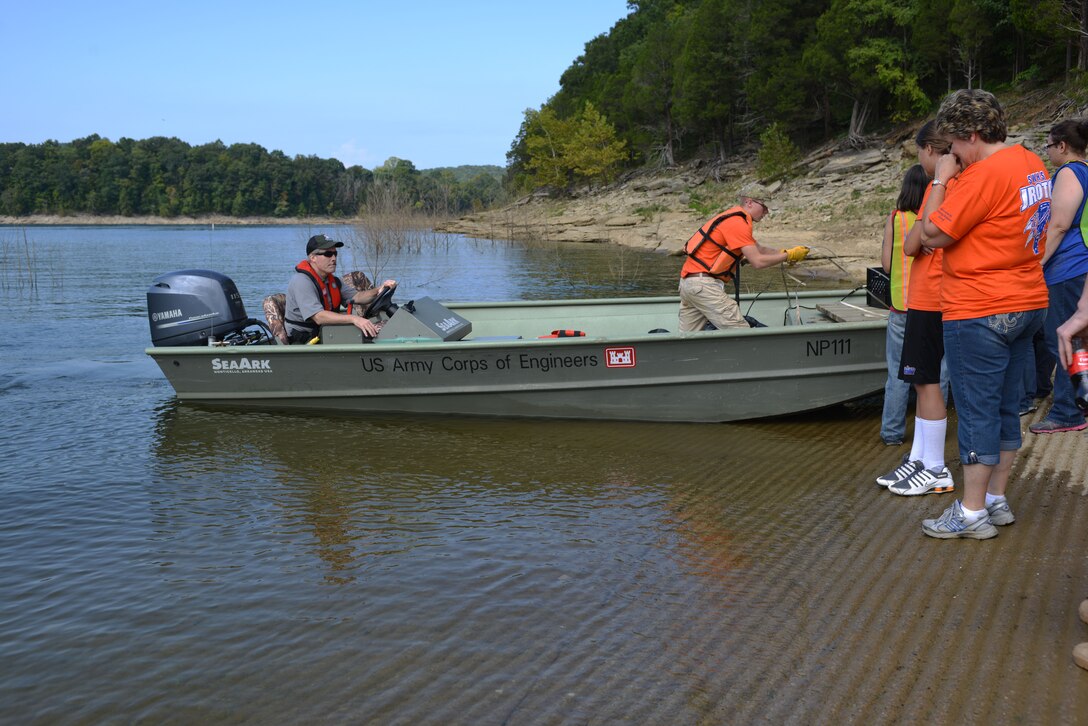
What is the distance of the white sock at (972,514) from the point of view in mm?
4164

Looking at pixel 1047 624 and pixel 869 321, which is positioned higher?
pixel 869 321

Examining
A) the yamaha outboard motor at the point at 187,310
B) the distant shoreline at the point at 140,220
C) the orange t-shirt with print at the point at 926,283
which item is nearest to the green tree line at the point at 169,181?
the distant shoreline at the point at 140,220

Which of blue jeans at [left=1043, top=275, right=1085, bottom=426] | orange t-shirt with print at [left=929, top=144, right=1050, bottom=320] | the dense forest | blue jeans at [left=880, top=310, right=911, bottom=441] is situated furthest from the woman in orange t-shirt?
the dense forest

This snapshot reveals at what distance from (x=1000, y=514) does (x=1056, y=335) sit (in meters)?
1.54

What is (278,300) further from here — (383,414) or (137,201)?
(137,201)

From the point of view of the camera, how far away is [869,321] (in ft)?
22.7

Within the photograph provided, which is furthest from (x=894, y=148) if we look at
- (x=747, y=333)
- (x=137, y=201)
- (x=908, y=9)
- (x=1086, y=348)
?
(x=137, y=201)

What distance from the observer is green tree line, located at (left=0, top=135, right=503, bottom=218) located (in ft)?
382

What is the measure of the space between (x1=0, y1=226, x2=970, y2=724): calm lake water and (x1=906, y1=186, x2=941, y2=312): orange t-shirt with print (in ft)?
4.13

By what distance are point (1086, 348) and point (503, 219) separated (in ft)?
168

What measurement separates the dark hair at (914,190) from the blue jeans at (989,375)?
1.59 metres

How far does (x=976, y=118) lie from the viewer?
368 cm

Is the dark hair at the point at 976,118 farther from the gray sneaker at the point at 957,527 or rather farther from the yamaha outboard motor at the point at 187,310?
the yamaha outboard motor at the point at 187,310

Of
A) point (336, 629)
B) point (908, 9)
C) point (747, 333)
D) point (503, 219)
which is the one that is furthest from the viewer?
point (503, 219)
